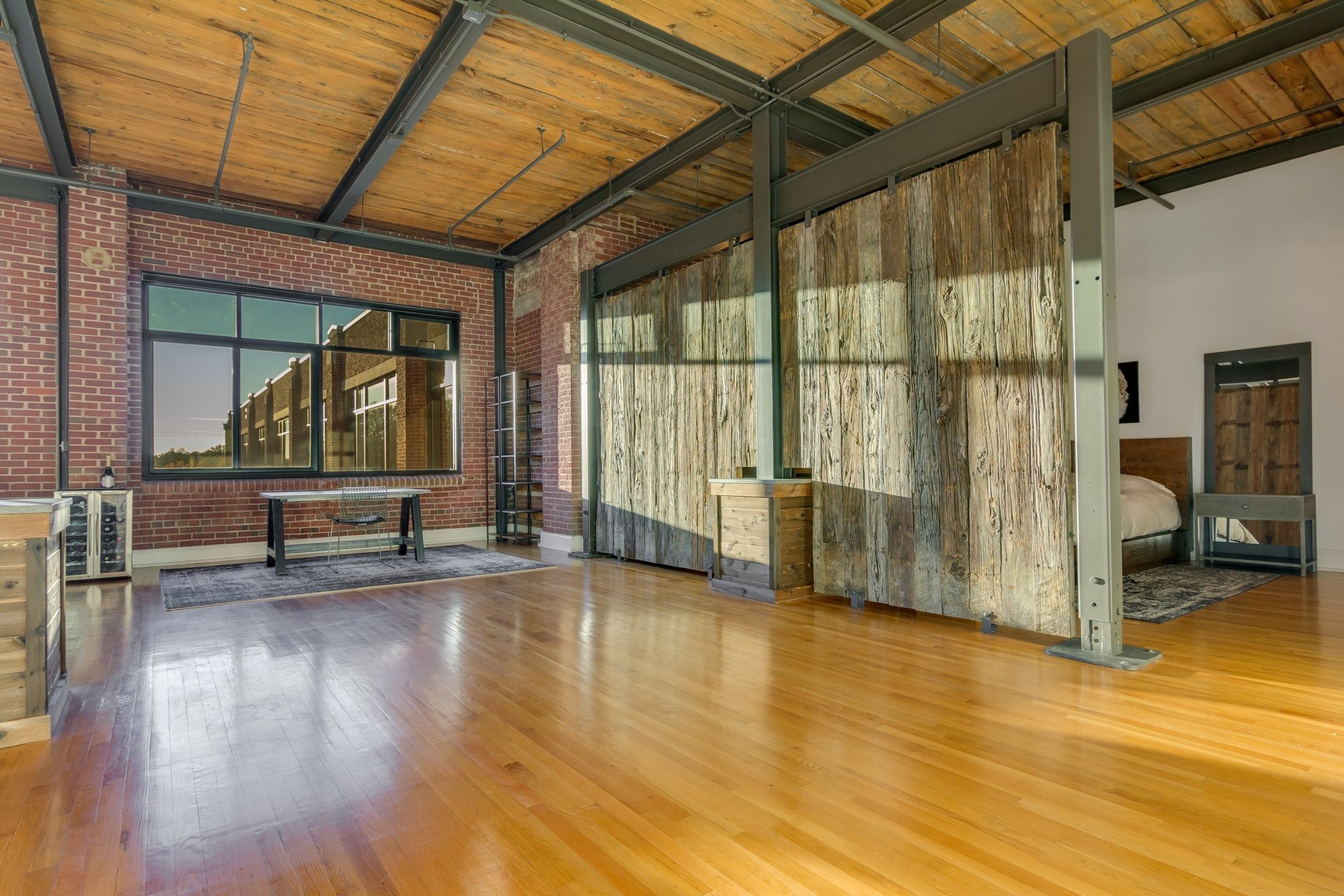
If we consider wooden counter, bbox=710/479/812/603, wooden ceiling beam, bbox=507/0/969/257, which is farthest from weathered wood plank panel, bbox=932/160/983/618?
wooden counter, bbox=710/479/812/603

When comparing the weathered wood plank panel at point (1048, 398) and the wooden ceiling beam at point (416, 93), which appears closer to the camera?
the weathered wood plank panel at point (1048, 398)

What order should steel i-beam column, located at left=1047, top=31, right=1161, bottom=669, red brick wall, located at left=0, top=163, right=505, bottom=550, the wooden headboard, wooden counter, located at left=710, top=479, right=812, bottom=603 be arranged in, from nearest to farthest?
steel i-beam column, located at left=1047, top=31, right=1161, bottom=669, wooden counter, located at left=710, top=479, right=812, bottom=603, red brick wall, located at left=0, top=163, right=505, bottom=550, the wooden headboard

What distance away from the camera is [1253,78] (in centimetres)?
520

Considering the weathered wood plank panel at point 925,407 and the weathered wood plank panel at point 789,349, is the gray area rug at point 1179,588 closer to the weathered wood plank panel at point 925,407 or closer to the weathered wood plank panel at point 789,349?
the weathered wood plank panel at point 925,407

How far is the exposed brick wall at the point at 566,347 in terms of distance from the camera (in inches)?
313

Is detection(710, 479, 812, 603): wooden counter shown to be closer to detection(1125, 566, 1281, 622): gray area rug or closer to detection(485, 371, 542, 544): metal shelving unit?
detection(1125, 566, 1281, 622): gray area rug

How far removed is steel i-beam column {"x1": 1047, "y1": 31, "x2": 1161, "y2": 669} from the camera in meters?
3.47

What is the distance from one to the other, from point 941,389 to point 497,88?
4.10 meters

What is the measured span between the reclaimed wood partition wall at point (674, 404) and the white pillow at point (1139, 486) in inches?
143

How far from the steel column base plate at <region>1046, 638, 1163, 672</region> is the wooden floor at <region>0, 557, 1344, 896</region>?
0.27ft

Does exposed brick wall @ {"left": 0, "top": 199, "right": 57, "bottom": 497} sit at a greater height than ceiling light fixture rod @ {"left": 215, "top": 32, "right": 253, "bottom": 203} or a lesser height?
lesser

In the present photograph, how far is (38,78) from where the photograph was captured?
16.2ft

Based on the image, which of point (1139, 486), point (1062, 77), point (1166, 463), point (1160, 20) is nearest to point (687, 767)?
point (1062, 77)

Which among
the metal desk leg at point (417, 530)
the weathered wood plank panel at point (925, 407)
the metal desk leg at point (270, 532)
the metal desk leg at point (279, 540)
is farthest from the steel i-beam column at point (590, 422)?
the weathered wood plank panel at point (925, 407)
